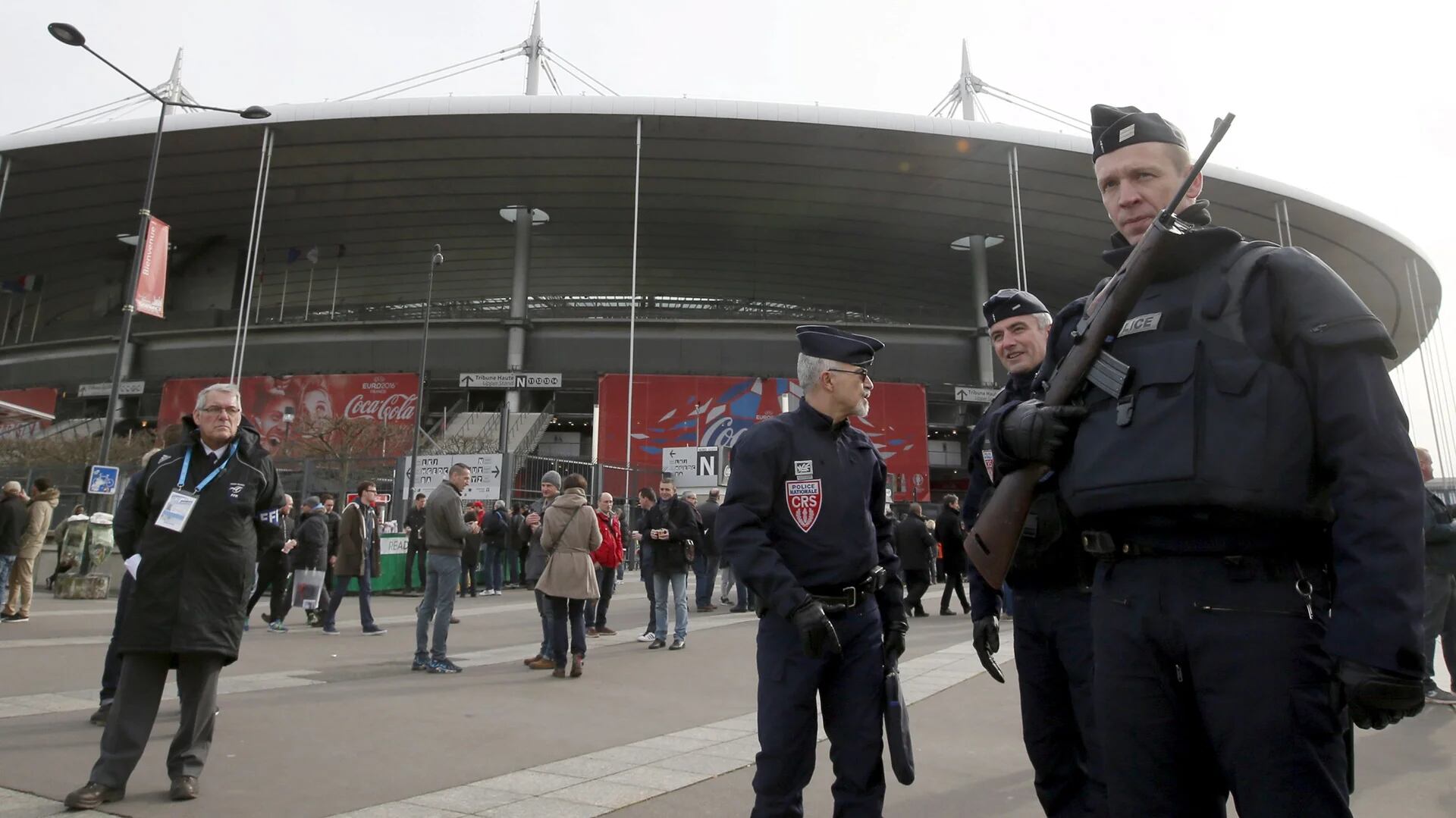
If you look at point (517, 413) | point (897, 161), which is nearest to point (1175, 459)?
point (897, 161)

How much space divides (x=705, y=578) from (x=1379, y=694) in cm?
1347

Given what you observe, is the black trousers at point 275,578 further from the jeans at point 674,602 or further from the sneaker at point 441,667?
the jeans at point 674,602

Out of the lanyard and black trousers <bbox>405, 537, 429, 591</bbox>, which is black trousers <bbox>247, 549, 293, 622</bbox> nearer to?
black trousers <bbox>405, 537, 429, 591</bbox>

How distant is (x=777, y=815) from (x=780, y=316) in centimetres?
3612

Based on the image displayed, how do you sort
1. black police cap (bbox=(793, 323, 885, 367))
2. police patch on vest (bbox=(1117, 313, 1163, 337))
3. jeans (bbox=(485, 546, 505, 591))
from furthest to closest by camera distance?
jeans (bbox=(485, 546, 505, 591)), black police cap (bbox=(793, 323, 885, 367)), police patch on vest (bbox=(1117, 313, 1163, 337))

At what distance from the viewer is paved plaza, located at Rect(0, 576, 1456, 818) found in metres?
4.05

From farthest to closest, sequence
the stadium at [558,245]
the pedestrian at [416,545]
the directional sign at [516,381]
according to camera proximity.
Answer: the directional sign at [516,381] → the stadium at [558,245] → the pedestrian at [416,545]

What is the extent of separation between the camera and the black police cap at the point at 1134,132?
2.22 m

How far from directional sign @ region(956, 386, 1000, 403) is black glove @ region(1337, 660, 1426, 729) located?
3570cm

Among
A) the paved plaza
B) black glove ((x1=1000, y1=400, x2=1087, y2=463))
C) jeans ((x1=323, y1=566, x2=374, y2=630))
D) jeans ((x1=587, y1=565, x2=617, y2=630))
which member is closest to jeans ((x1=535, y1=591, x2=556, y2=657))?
the paved plaza

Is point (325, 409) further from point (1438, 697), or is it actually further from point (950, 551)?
point (1438, 697)

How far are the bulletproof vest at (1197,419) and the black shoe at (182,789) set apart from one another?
3.97 metres

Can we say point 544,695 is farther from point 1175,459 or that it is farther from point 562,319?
point 562,319

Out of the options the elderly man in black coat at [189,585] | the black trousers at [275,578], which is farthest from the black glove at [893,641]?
the black trousers at [275,578]
